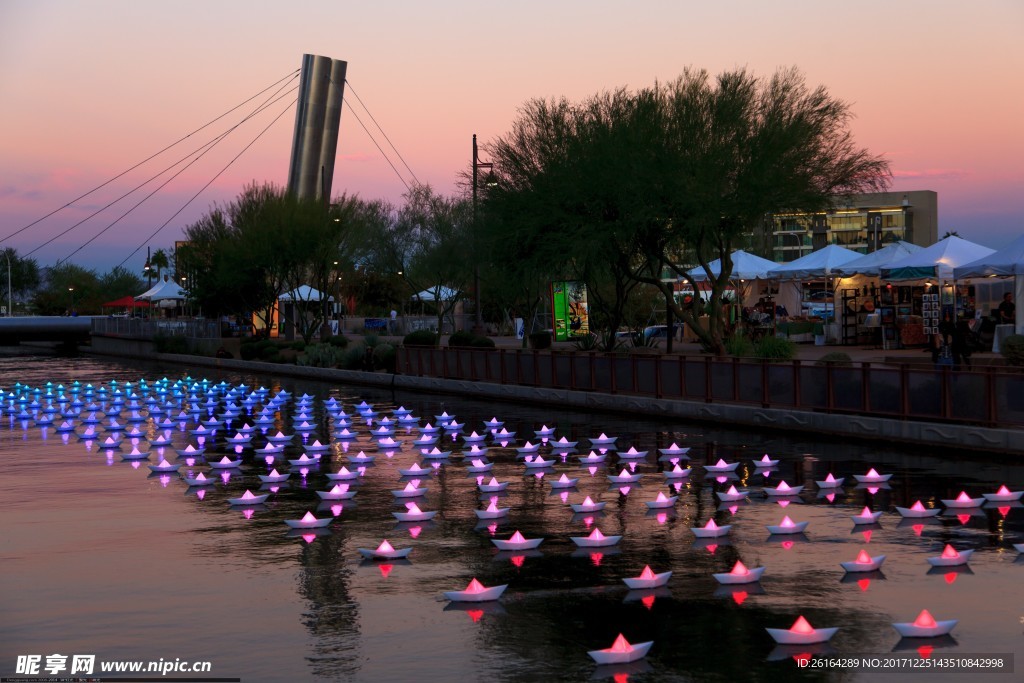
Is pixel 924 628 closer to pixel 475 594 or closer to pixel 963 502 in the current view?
pixel 475 594

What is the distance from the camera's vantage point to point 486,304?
8381cm

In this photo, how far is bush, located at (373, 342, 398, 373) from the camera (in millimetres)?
46469

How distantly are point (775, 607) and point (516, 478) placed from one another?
343 inches

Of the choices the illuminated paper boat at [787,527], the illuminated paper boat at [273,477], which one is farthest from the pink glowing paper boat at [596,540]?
the illuminated paper boat at [273,477]

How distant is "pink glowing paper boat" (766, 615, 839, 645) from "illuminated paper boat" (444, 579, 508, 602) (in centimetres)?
240

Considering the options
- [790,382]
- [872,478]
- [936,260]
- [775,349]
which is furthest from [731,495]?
[936,260]

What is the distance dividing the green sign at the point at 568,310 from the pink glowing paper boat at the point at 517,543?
28417mm

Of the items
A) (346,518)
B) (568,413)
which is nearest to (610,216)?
(568,413)

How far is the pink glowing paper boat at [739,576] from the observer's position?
10.3 meters

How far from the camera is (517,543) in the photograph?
12117mm

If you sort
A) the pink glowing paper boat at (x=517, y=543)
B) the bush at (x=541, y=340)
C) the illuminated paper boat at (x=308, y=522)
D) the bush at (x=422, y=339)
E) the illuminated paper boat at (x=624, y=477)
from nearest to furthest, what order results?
the pink glowing paper boat at (x=517, y=543)
the illuminated paper boat at (x=308, y=522)
the illuminated paper boat at (x=624, y=477)
the bush at (x=541, y=340)
the bush at (x=422, y=339)

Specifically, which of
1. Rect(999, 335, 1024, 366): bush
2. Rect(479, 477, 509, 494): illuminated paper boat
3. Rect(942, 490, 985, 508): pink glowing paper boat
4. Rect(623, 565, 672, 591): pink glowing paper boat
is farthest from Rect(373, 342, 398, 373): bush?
Rect(623, 565, 672, 591): pink glowing paper boat

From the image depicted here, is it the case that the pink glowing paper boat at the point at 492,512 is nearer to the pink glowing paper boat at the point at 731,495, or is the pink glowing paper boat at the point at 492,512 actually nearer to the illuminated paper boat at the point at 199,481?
the pink glowing paper boat at the point at 731,495

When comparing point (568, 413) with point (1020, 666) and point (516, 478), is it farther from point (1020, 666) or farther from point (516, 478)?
point (1020, 666)
